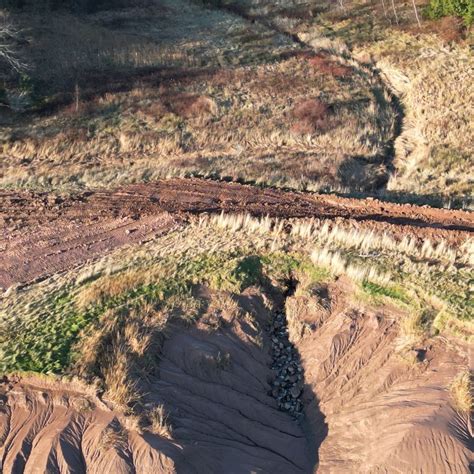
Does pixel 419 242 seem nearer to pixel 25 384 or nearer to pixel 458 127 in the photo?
pixel 25 384

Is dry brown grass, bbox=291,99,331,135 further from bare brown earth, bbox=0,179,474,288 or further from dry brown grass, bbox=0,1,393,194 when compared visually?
bare brown earth, bbox=0,179,474,288

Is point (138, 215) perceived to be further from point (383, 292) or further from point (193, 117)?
point (193, 117)

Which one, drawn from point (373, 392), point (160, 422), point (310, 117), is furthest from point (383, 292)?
point (310, 117)

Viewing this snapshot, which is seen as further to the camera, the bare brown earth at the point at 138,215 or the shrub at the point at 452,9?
the shrub at the point at 452,9

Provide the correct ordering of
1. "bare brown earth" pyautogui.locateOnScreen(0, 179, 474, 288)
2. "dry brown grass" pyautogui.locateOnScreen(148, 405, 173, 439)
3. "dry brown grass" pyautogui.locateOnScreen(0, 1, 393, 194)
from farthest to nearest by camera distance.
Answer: "dry brown grass" pyautogui.locateOnScreen(0, 1, 393, 194)
"bare brown earth" pyautogui.locateOnScreen(0, 179, 474, 288)
"dry brown grass" pyautogui.locateOnScreen(148, 405, 173, 439)

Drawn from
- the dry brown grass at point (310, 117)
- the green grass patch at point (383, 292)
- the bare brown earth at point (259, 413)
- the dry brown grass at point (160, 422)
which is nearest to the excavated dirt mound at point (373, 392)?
the bare brown earth at point (259, 413)

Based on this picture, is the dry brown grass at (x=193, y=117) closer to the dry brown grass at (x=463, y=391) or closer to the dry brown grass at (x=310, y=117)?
the dry brown grass at (x=310, y=117)

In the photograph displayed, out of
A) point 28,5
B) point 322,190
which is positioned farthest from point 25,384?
point 28,5

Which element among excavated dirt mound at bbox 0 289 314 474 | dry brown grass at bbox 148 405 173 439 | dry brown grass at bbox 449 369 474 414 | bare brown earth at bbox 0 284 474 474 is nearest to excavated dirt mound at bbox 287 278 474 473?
bare brown earth at bbox 0 284 474 474
